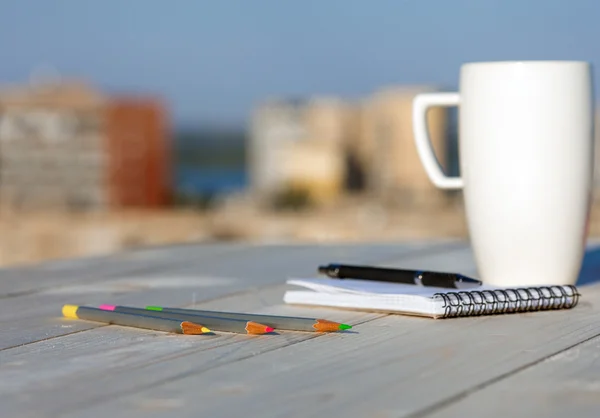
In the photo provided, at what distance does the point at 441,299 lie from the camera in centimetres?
87

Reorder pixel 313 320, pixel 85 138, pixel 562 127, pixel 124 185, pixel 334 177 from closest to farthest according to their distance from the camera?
pixel 313 320
pixel 562 127
pixel 124 185
pixel 85 138
pixel 334 177

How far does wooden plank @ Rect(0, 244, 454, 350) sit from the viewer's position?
93 cm

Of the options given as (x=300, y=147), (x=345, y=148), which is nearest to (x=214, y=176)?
(x=300, y=147)

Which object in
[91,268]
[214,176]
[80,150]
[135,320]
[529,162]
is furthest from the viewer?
[214,176]

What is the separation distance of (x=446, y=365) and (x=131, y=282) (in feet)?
1.94

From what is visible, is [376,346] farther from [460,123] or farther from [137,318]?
[460,123]

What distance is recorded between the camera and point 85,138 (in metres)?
29.5

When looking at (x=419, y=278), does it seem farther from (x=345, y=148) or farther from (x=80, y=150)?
(x=345, y=148)

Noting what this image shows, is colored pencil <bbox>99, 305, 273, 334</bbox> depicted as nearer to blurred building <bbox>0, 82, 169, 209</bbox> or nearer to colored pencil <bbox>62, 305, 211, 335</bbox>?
colored pencil <bbox>62, 305, 211, 335</bbox>

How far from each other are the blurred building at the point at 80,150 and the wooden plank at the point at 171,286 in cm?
2254

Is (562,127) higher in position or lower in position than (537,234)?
higher

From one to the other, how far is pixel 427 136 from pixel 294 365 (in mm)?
487

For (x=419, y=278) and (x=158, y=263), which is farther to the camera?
(x=158, y=263)

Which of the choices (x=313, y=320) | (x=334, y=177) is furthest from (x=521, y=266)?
(x=334, y=177)
